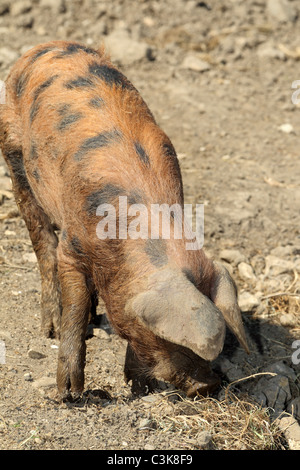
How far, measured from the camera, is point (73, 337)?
15.6ft

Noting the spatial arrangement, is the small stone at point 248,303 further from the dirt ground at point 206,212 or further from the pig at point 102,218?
the pig at point 102,218

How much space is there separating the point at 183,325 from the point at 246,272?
2.96 m

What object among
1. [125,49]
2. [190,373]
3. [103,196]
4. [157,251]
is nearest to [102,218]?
[103,196]

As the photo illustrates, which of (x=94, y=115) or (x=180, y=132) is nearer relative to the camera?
(x=94, y=115)

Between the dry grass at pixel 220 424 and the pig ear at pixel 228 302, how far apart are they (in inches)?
25.0

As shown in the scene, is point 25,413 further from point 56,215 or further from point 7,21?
point 7,21

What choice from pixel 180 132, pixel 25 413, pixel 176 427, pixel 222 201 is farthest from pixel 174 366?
pixel 180 132

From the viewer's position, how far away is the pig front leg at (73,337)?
475 cm

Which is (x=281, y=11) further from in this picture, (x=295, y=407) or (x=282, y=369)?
(x=295, y=407)

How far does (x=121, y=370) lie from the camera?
532cm

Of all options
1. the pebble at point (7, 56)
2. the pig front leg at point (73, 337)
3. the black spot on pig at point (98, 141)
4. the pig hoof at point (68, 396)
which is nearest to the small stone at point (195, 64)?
the pebble at point (7, 56)

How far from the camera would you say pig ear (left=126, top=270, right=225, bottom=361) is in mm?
3850
